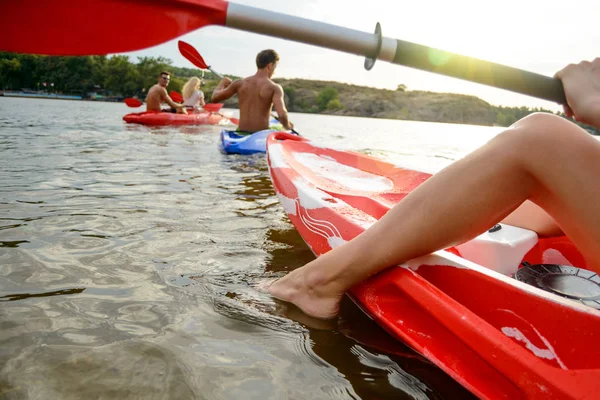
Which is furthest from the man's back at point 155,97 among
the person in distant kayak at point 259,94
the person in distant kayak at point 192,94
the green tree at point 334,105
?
the green tree at point 334,105

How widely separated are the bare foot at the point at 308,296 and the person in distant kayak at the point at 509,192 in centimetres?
10

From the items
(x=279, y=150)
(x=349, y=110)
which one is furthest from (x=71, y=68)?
(x=279, y=150)

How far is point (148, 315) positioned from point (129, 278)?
0.36 meters

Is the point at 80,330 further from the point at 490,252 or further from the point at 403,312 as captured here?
the point at 490,252

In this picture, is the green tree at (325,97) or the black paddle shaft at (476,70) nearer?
the black paddle shaft at (476,70)

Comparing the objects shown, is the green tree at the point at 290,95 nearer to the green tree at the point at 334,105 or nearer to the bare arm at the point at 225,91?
the green tree at the point at 334,105

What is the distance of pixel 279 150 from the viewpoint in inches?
128

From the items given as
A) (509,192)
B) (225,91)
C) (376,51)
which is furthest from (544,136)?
(225,91)

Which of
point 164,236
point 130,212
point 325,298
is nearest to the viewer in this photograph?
point 325,298

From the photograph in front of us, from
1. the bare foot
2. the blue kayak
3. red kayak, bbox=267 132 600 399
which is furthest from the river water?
the blue kayak

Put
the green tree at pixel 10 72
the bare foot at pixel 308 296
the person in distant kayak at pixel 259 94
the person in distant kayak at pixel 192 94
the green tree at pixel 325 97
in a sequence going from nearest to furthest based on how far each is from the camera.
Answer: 1. the bare foot at pixel 308 296
2. the person in distant kayak at pixel 259 94
3. the person in distant kayak at pixel 192 94
4. the green tree at pixel 10 72
5. the green tree at pixel 325 97

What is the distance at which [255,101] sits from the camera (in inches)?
250

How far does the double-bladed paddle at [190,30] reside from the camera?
3.24 ft

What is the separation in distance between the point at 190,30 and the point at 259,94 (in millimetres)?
5264
